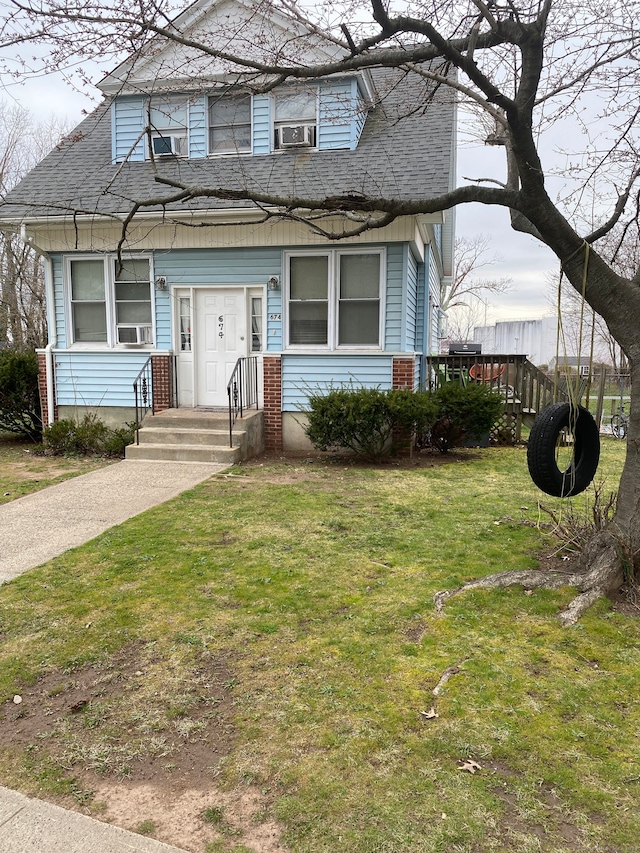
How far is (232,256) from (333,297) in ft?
6.16

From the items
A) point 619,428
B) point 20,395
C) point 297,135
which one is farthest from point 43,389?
point 619,428

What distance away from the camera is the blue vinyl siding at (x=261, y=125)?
400 inches

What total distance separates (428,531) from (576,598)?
1.86 metres

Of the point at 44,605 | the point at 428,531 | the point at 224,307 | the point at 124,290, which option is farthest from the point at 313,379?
the point at 44,605

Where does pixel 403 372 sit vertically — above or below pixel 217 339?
below

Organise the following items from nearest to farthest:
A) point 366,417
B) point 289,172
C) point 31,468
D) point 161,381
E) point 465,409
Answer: point 366,417, point 31,468, point 465,409, point 289,172, point 161,381

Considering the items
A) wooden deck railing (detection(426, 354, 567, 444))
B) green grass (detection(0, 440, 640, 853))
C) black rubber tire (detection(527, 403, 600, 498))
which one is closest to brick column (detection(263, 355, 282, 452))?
wooden deck railing (detection(426, 354, 567, 444))

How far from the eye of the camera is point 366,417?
8.57m

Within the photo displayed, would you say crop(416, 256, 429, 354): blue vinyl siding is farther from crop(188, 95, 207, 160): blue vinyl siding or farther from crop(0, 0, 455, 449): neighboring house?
crop(188, 95, 207, 160): blue vinyl siding

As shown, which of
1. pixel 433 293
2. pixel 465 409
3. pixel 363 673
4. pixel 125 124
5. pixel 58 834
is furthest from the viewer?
pixel 433 293

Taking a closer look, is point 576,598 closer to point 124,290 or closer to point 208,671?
point 208,671

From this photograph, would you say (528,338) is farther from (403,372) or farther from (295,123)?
(403,372)

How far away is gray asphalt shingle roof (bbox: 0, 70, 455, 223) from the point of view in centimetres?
922

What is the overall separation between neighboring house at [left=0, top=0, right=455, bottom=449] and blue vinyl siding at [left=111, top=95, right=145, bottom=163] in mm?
30
